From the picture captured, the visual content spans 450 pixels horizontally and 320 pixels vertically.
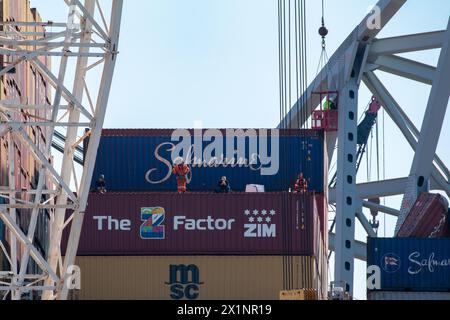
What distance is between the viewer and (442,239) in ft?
190

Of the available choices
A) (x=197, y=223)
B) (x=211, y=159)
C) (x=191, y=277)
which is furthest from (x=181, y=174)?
(x=211, y=159)

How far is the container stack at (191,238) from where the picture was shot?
2238 inches

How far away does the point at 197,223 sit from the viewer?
58.4 m

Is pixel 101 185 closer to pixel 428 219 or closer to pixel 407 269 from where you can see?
pixel 407 269

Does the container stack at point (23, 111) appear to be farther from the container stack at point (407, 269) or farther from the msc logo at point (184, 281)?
the container stack at point (407, 269)

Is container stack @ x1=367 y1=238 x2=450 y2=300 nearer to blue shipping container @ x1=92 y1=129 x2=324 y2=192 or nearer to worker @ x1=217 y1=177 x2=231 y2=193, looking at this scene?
worker @ x1=217 y1=177 x2=231 y2=193

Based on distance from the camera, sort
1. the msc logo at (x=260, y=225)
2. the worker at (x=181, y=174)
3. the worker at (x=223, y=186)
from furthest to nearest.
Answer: the worker at (x=223, y=186) < the worker at (x=181, y=174) < the msc logo at (x=260, y=225)

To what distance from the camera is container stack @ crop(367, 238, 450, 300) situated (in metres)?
56.8

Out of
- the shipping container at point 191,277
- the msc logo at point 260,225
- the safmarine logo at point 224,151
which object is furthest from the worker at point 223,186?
the safmarine logo at point 224,151

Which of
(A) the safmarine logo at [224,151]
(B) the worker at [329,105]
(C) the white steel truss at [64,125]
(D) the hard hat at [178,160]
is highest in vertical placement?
(B) the worker at [329,105]

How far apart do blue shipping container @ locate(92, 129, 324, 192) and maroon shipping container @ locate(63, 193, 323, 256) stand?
3.77 meters

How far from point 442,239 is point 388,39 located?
12.6 metres
